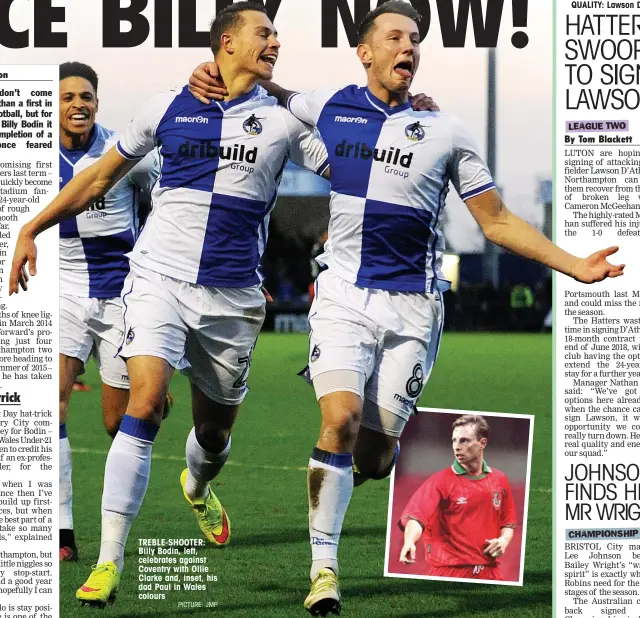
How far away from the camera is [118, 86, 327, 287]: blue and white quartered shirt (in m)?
6.21

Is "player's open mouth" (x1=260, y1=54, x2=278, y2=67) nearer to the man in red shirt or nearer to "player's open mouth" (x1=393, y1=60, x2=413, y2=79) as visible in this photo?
"player's open mouth" (x1=393, y1=60, x2=413, y2=79)

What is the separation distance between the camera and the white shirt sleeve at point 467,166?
6.03 metres

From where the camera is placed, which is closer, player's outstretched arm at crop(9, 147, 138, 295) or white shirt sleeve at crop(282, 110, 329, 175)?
player's outstretched arm at crop(9, 147, 138, 295)

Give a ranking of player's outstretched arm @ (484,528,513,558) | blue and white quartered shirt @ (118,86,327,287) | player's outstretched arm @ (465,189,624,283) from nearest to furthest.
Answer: player's outstretched arm @ (465,189,624,283) → blue and white quartered shirt @ (118,86,327,287) → player's outstretched arm @ (484,528,513,558)

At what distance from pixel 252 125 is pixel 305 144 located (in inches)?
11.0

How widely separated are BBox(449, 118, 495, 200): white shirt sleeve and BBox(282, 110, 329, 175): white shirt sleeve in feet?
2.15

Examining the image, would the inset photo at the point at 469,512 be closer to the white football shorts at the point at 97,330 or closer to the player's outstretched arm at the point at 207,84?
the white football shorts at the point at 97,330

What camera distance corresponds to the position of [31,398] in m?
6.13

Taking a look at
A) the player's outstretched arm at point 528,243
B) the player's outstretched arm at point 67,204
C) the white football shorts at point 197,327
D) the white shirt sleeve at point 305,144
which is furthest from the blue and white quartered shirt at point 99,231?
the player's outstretched arm at point 528,243

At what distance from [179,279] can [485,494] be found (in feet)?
6.22

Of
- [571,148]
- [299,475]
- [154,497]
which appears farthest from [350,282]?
[299,475]

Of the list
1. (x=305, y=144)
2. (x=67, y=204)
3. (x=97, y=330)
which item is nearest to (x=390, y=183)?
(x=305, y=144)

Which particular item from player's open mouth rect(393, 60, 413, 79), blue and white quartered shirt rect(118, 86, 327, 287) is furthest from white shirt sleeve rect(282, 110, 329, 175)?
player's open mouth rect(393, 60, 413, 79)

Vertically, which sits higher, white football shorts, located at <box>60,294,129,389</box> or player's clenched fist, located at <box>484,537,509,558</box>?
white football shorts, located at <box>60,294,129,389</box>
